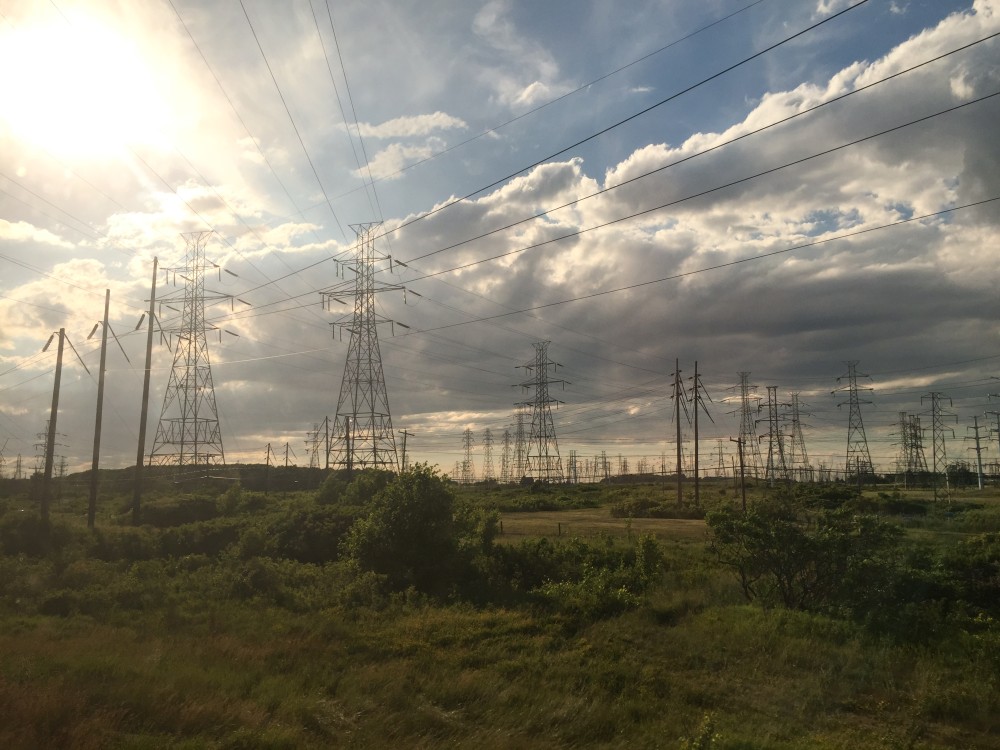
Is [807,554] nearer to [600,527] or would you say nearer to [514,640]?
[514,640]

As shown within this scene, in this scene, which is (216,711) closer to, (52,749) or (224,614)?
(52,749)

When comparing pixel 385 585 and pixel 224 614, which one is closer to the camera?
pixel 224 614

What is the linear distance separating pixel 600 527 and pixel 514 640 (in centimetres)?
3103

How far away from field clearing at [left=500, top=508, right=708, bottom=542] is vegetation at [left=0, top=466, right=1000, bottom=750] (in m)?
9.73

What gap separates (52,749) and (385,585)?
16702mm

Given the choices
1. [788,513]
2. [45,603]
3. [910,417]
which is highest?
[910,417]

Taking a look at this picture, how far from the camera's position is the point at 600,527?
4894 centimetres

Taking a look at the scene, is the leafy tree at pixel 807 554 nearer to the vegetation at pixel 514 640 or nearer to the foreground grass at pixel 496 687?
the vegetation at pixel 514 640

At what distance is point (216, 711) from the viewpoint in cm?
1241

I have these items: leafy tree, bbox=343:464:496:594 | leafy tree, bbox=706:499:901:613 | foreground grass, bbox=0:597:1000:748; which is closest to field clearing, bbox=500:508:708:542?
leafy tree, bbox=343:464:496:594

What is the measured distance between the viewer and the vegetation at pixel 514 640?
12258 mm

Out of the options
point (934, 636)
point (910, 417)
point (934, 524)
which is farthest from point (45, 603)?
point (910, 417)

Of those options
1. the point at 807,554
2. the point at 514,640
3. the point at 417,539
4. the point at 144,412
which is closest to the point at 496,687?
the point at 514,640

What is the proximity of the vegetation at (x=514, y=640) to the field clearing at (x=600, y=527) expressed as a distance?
31.9 ft
